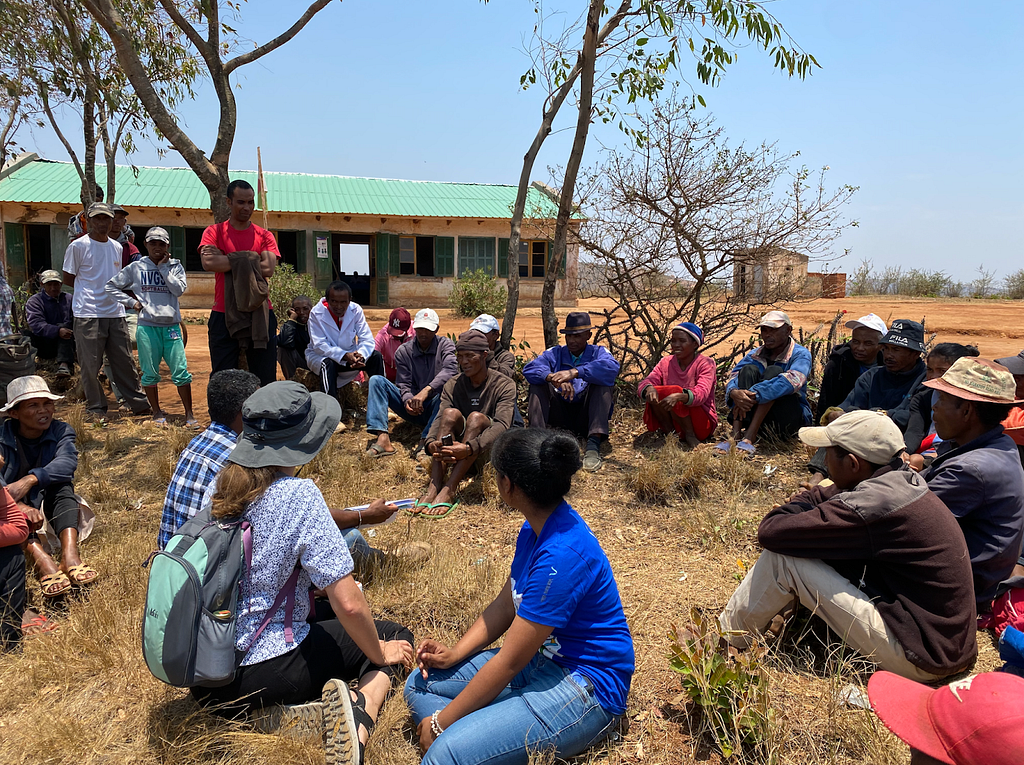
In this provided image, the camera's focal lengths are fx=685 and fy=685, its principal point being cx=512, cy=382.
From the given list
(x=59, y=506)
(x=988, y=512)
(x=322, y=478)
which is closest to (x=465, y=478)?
(x=322, y=478)

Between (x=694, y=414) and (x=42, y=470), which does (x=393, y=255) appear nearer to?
(x=694, y=414)

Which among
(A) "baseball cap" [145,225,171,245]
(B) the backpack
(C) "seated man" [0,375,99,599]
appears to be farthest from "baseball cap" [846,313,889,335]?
(A) "baseball cap" [145,225,171,245]

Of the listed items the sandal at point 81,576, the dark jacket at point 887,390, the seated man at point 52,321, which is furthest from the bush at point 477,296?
the sandal at point 81,576

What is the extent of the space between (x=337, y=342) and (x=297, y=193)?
14071 millimetres

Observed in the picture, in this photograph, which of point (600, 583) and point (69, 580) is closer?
point (600, 583)

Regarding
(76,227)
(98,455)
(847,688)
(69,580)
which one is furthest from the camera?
(76,227)

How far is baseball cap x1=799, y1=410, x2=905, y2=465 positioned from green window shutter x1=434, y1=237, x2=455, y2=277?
17518 mm

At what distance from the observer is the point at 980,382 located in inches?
118

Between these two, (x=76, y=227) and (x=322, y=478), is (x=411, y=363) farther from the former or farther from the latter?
(x=76, y=227)

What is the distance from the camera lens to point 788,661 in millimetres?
3004

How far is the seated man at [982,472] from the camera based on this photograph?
286 centimetres

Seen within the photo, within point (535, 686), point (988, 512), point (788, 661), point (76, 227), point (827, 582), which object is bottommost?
point (788, 661)

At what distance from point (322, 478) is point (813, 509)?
151 inches

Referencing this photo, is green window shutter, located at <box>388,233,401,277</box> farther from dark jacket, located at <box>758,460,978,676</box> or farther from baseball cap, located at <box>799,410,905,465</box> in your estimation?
dark jacket, located at <box>758,460,978,676</box>
